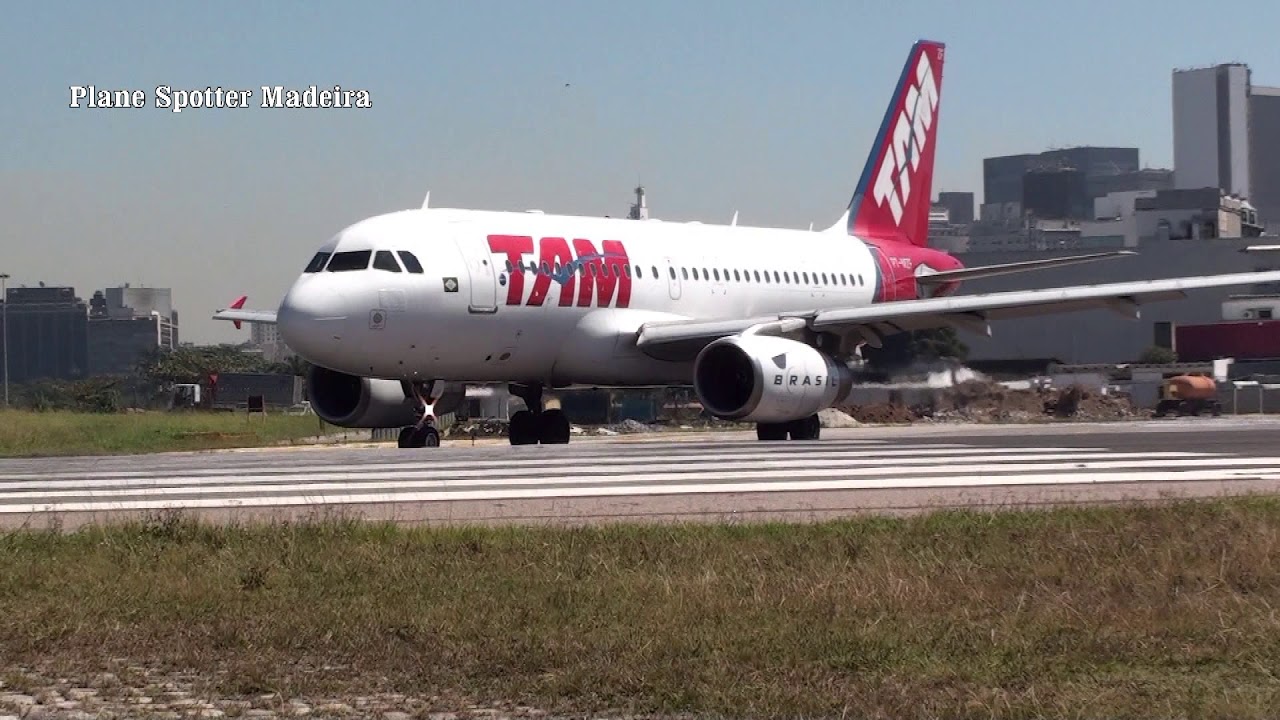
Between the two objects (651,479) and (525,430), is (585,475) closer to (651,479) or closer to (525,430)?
(651,479)

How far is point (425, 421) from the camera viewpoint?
26.5m

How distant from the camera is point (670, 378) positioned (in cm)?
2853

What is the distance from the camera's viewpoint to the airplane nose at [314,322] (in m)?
23.8

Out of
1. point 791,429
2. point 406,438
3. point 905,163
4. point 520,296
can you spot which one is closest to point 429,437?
point 406,438

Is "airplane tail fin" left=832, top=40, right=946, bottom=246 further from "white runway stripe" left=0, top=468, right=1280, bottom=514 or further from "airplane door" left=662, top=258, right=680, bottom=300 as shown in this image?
"white runway stripe" left=0, top=468, right=1280, bottom=514

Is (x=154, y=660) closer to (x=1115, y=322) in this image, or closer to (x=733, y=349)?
(x=733, y=349)

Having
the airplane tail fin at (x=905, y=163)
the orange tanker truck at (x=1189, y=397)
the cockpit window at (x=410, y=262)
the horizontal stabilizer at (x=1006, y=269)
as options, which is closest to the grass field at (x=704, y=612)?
the cockpit window at (x=410, y=262)

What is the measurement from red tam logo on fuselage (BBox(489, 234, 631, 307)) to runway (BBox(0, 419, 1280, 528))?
480cm

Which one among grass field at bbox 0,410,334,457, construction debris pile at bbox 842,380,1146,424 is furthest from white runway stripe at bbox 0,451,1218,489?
construction debris pile at bbox 842,380,1146,424

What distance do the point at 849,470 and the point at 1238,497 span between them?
166 inches

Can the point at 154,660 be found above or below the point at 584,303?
below

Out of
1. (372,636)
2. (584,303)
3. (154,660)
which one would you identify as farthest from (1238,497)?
(584,303)

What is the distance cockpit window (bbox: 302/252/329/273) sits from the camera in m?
24.8

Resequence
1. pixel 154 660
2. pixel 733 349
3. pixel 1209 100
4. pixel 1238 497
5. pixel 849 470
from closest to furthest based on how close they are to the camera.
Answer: pixel 154 660, pixel 1238 497, pixel 849 470, pixel 733 349, pixel 1209 100
